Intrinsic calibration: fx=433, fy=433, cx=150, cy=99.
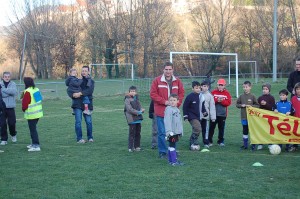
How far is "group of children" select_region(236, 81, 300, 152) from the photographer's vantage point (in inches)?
377

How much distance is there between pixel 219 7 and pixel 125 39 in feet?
44.2

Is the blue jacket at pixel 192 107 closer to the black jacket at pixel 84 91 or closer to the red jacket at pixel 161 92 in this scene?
the red jacket at pixel 161 92

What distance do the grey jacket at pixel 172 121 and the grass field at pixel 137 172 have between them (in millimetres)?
678

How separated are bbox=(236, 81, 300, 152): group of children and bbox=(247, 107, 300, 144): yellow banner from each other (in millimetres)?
186

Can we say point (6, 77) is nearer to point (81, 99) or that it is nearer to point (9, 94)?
point (9, 94)

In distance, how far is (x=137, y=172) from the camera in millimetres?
7617

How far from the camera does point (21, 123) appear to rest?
16156 millimetres

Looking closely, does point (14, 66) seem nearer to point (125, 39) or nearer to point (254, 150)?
point (125, 39)

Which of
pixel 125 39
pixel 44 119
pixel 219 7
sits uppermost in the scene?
pixel 219 7

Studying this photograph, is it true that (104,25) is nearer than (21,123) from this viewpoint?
No

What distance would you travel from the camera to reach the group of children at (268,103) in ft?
31.4

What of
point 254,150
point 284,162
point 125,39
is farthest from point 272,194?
point 125,39

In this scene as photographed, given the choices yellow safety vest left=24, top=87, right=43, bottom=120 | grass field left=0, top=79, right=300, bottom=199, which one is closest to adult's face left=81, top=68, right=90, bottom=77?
yellow safety vest left=24, top=87, right=43, bottom=120

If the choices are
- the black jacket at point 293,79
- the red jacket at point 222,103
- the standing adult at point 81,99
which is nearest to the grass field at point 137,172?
the standing adult at point 81,99
